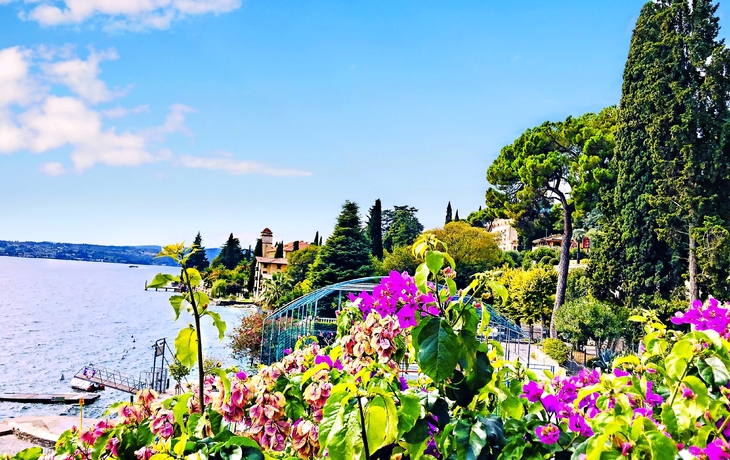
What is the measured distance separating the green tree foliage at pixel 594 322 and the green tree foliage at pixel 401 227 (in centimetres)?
1965

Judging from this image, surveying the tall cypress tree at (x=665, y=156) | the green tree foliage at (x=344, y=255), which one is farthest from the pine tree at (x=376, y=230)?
the tall cypress tree at (x=665, y=156)

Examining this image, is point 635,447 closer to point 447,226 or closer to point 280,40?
point 280,40

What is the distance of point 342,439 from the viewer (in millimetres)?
977

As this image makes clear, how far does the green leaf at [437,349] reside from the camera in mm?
1062

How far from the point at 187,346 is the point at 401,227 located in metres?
38.1

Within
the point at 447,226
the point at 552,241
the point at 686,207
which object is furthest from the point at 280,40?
the point at 552,241

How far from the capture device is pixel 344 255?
88.3ft

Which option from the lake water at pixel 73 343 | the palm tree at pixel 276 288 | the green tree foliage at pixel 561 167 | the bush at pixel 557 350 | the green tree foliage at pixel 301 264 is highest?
the green tree foliage at pixel 561 167

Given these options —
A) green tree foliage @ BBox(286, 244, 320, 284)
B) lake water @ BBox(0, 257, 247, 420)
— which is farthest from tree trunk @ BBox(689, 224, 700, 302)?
green tree foliage @ BBox(286, 244, 320, 284)

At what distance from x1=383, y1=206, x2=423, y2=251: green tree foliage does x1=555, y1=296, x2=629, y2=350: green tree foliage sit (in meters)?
19.6

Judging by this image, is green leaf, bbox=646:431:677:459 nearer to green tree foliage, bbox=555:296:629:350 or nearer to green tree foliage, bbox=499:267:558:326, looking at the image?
green tree foliage, bbox=555:296:629:350

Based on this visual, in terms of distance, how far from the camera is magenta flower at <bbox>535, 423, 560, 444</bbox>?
3.82 ft

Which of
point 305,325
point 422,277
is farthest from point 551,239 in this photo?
point 422,277

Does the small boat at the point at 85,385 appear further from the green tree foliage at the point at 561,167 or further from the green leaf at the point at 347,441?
the green leaf at the point at 347,441
